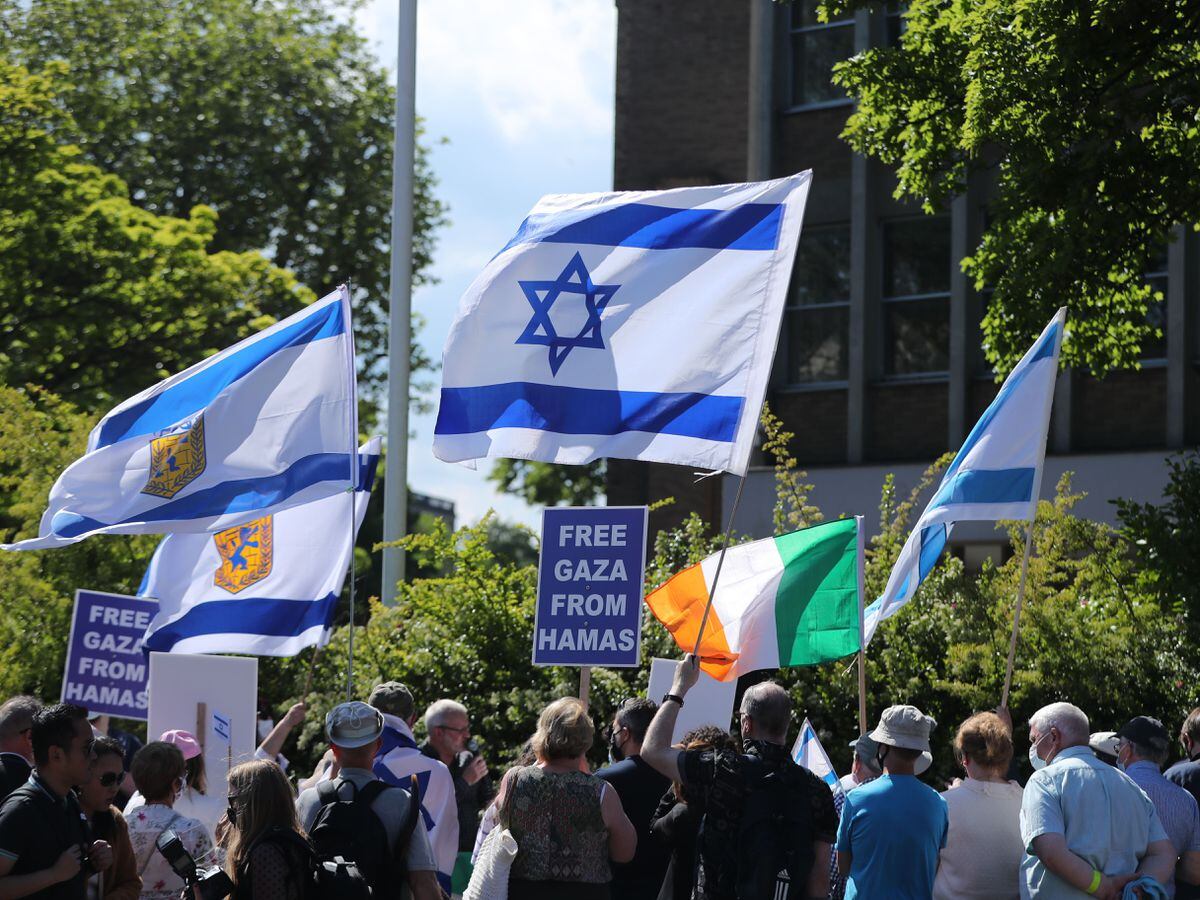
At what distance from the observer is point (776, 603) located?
903 centimetres

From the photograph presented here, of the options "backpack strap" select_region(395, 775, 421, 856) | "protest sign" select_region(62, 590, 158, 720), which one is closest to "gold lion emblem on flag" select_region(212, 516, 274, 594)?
"protest sign" select_region(62, 590, 158, 720)

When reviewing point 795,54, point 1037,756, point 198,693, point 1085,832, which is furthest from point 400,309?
point 1085,832

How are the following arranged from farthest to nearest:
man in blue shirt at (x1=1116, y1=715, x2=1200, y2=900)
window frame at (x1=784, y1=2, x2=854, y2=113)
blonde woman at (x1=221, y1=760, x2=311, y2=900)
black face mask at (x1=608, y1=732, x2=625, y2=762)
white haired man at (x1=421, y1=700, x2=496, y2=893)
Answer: window frame at (x1=784, y1=2, x2=854, y2=113) < white haired man at (x1=421, y1=700, x2=496, y2=893) < black face mask at (x1=608, y1=732, x2=625, y2=762) < man in blue shirt at (x1=1116, y1=715, x2=1200, y2=900) < blonde woman at (x1=221, y1=760, x2=311, y2=900)

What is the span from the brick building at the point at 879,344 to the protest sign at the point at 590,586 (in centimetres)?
986

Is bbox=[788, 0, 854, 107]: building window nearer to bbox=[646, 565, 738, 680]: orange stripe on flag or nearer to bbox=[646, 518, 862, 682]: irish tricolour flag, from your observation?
bbox=[646, 518, 862, 682]: irish tricolour flag

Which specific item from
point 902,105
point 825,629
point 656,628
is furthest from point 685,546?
point 825,629

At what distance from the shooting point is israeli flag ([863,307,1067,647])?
344 inches

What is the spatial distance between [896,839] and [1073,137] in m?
6.97

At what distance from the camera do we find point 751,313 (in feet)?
27.5

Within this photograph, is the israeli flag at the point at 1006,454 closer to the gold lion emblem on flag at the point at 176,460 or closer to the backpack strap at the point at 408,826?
the backpack strap at the point at 408,826

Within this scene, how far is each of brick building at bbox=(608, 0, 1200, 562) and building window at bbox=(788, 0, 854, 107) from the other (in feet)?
0.07

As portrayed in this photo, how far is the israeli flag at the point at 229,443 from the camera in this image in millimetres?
9461

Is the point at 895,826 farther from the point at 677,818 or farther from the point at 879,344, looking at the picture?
the point at 879,344

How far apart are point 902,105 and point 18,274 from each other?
17.9 m
